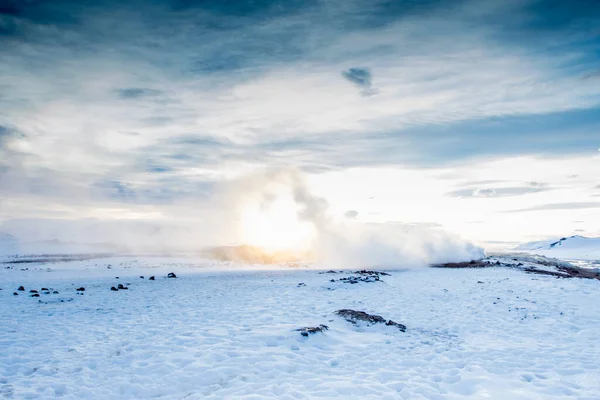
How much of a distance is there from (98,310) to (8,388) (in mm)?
10316

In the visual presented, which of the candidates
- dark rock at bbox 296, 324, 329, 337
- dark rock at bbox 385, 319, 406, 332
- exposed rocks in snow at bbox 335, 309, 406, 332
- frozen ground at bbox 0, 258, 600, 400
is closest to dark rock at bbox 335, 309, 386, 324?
exposed rocks in snow at bbox 335, 309, 406, 332

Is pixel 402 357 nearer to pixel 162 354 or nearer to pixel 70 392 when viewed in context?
pixel 162 354

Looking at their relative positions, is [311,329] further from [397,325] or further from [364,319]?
[397,325]

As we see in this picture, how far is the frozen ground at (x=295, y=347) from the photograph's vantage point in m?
9.90

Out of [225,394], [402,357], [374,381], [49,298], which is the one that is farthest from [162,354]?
[49,298]

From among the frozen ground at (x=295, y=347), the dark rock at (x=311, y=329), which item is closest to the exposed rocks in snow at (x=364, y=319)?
the frozen ground at (x=295, y=347)

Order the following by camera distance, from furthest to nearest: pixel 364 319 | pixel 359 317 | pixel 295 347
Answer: pixel 359 317 < pixel 364 319 < pixel 295 347

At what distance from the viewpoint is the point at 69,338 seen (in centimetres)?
1430

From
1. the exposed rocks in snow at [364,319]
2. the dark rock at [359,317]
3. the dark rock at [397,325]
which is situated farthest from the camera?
the dark rock at [359,317]

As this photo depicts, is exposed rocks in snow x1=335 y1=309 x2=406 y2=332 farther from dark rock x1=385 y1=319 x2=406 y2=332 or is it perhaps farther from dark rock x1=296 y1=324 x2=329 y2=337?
dark rock x1=296 y1=324 x2=329 y2=337

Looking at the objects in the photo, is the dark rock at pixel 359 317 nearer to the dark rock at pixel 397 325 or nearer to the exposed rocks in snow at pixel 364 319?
the exposed rocks in snow at pixel 364 319

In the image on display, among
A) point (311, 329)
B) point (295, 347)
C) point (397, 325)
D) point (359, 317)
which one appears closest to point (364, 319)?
point (359, 317)

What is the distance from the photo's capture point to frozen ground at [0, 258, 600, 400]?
990 centimetres

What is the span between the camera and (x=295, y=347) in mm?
13094
